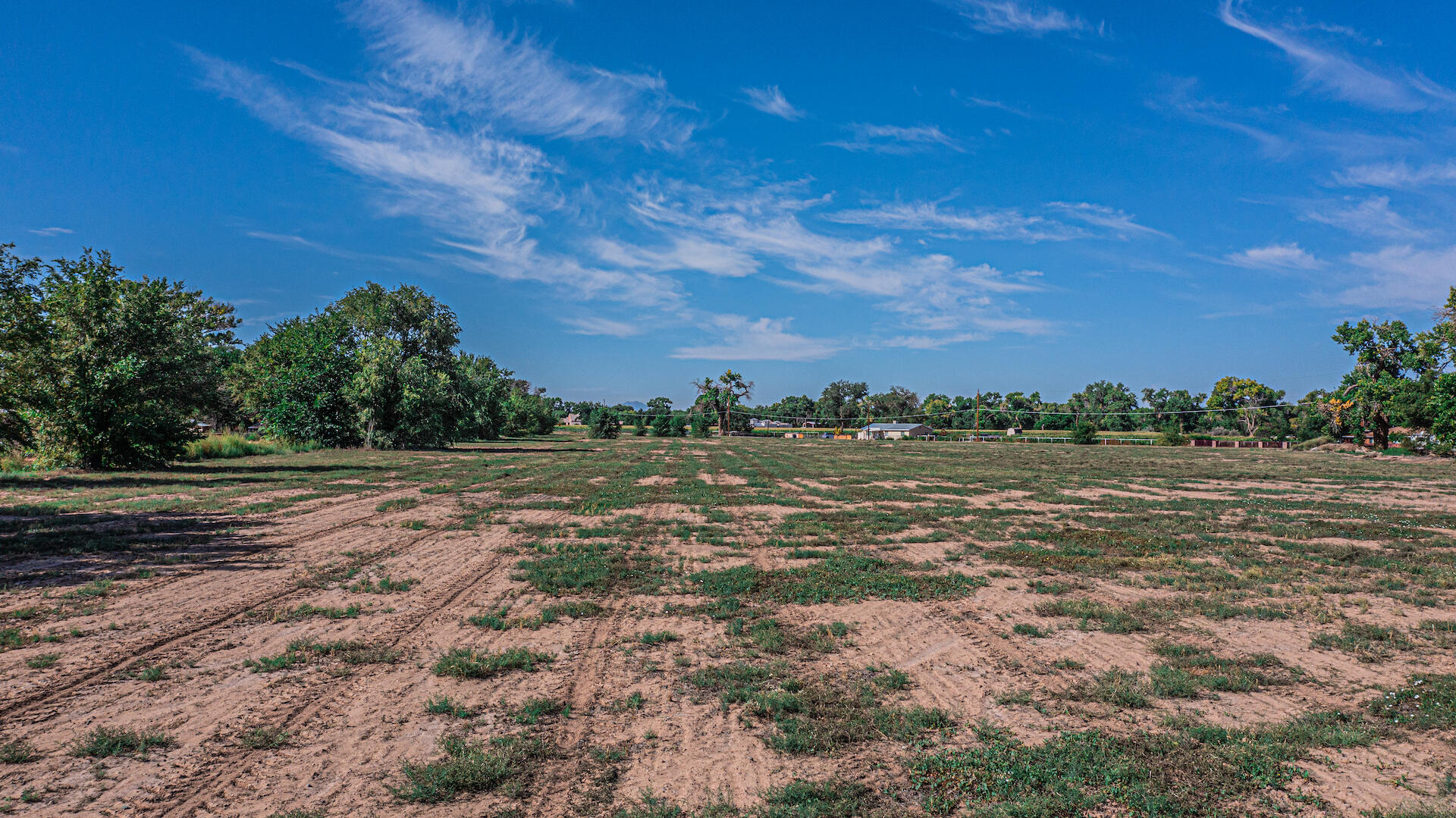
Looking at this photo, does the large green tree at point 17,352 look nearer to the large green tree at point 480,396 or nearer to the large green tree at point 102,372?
the large green tree at point 102,372

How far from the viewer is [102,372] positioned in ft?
74.1

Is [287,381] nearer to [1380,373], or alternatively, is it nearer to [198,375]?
[198,375]

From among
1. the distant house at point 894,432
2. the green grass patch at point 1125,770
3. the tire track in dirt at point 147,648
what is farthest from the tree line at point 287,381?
the distant house at point 894,432

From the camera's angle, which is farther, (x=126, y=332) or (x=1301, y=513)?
(x=126, y=332)

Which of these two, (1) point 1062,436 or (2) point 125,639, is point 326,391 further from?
(1) point 1062,436

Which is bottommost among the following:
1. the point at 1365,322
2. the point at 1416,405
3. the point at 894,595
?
the point at 894,595

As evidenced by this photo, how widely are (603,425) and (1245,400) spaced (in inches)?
4572

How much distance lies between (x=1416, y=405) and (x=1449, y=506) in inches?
1666

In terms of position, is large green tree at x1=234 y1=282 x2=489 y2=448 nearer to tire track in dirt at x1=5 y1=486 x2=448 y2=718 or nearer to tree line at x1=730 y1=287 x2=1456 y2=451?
tire track in dirt at x1=5 y1=486 x2=448 y2=718

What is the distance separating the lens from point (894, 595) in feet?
28.5

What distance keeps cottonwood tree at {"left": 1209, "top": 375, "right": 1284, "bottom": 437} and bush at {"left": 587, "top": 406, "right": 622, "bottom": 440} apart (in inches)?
4007

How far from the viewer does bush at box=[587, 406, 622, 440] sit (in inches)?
3462

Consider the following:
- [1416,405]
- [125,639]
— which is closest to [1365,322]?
[1416,405]

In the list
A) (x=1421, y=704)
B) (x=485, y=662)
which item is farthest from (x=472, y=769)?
(x=1421, y=704)
